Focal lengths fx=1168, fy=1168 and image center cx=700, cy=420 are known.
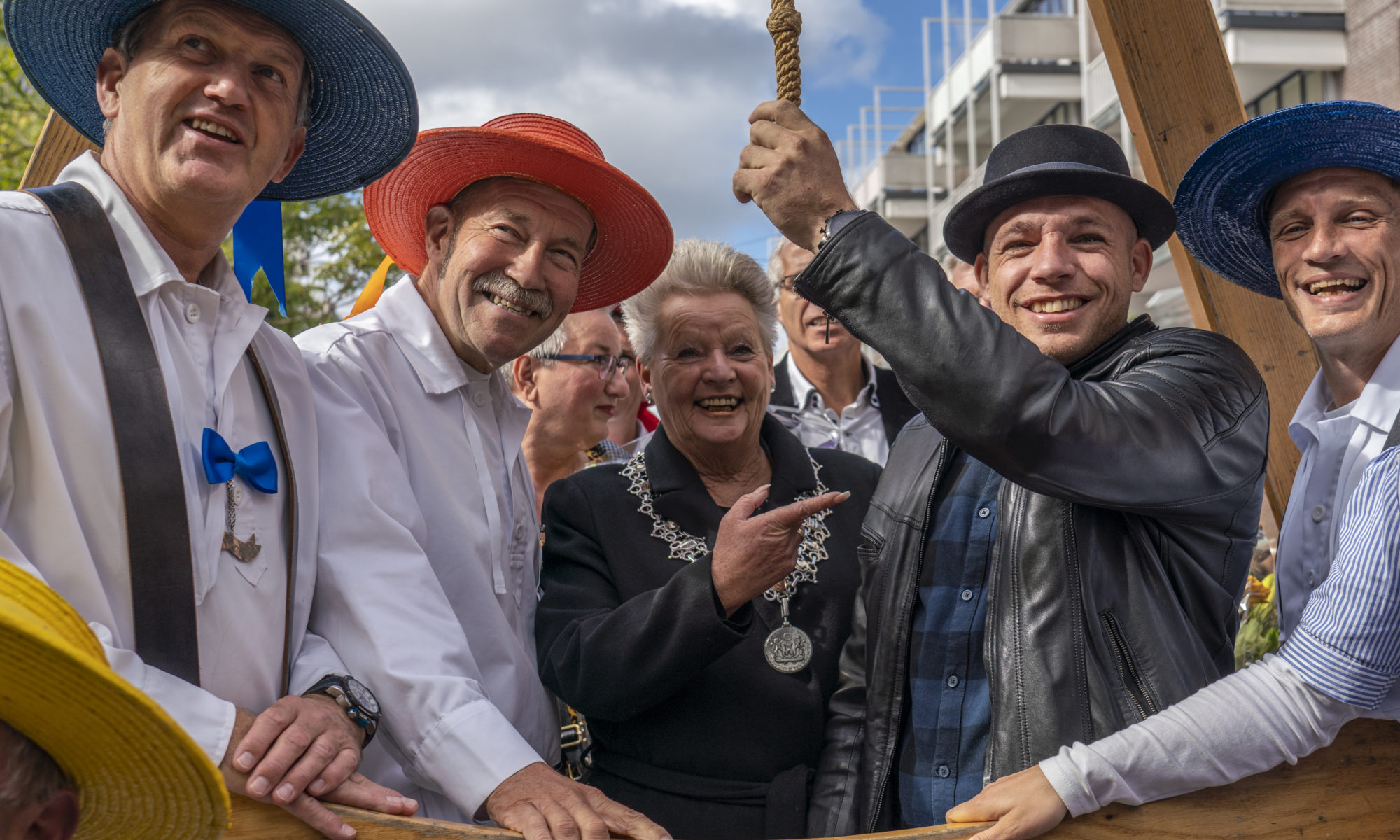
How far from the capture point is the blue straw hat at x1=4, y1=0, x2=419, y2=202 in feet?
7.46

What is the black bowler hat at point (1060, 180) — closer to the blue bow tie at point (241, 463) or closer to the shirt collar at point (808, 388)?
the blue bow tie at point (241, 463)

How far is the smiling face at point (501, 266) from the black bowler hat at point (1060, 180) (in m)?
0.98

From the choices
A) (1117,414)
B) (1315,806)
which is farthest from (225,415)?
(1315,806)

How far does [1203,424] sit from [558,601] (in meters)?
1.43

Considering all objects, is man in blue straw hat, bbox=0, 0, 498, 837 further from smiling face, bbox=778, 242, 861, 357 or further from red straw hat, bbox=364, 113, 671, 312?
smiling face, bbox=778, 242, 861, 357

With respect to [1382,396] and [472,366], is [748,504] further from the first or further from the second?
[1382,396]

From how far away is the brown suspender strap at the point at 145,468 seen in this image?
1.78m

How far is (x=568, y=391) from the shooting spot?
462cm

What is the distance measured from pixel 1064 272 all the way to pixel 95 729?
1868mm

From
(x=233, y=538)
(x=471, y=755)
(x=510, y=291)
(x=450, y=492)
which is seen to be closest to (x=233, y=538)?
(x=233, y=538)

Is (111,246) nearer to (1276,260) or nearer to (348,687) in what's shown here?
(348,687)

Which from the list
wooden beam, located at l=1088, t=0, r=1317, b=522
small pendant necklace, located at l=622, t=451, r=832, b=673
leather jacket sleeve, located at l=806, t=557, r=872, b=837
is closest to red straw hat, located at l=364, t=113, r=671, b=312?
small pendant necklace, located at l=622, t=451, r=832, b=673

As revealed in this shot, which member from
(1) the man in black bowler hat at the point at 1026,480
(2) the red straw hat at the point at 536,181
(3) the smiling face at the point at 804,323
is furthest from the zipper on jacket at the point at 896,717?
(3) the smiling face at the point at 804,323

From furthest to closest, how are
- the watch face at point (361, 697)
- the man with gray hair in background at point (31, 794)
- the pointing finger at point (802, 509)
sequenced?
the pointing finger at point (802, 509)
the watch face at point (361, 697)
the man with gray hair in background at point (31, 794)
